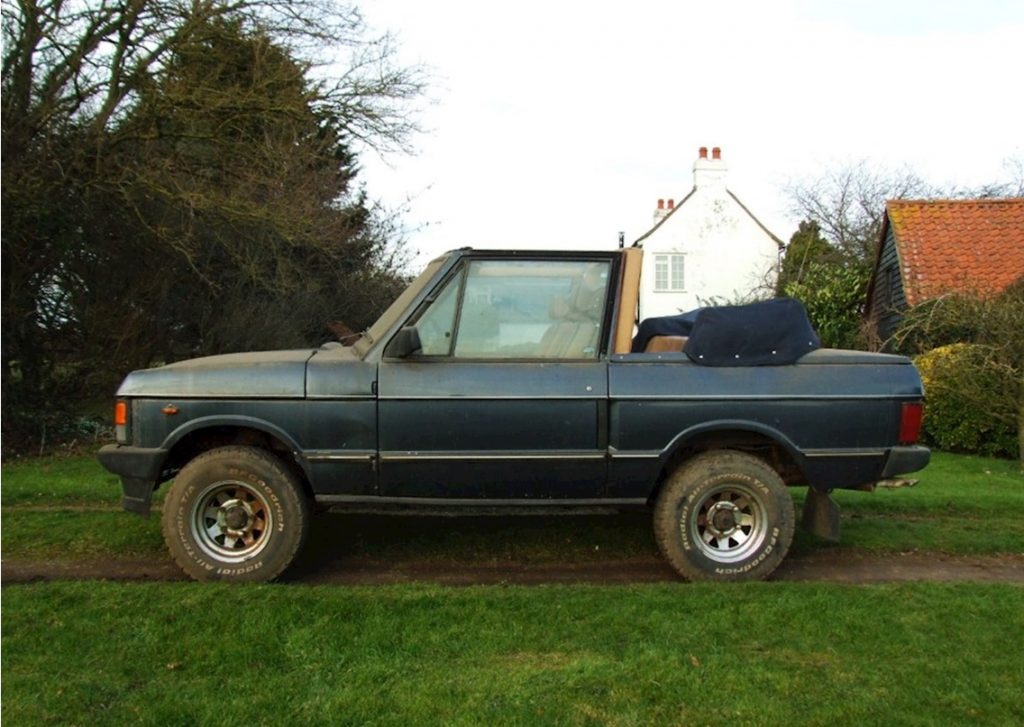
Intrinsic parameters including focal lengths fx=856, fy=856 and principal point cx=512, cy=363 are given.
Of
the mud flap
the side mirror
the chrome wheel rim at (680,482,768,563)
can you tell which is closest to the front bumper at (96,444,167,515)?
the side mirror

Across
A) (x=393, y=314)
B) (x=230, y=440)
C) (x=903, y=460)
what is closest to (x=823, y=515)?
(x=903, y=460)

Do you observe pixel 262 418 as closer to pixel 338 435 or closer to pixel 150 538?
pixel 338 435

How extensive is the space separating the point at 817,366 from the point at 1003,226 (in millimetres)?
18318

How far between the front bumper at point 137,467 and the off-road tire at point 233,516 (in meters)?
0.18

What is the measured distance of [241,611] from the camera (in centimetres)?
438

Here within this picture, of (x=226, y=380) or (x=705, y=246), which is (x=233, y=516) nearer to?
(x=226, y=380)

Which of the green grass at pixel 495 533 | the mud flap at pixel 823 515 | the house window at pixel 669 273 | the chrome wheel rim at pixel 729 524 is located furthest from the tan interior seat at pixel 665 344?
the house window at pixel 669 273

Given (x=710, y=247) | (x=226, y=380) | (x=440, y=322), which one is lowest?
(x=226, y=380)

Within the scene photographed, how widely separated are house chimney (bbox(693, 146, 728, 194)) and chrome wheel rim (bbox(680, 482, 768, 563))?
107ft

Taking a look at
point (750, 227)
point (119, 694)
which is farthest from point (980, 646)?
point (750, 227)

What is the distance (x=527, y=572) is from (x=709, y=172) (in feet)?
108

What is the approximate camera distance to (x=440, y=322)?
5.30 m

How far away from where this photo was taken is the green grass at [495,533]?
5.94 metres

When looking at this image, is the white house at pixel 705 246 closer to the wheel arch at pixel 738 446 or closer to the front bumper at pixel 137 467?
the wheel arch at pixel 738 446
